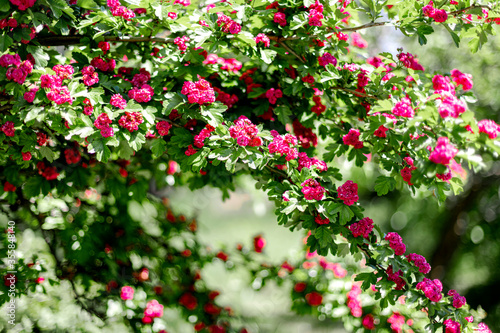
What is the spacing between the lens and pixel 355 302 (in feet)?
9.37

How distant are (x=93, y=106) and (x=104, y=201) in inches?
55.0

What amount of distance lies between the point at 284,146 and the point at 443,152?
0.61 m

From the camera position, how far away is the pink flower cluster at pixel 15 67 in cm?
146

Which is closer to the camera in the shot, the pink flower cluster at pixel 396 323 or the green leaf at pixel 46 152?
the green leaf at pixel 46 152

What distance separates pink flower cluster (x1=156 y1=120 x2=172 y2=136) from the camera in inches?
65.4

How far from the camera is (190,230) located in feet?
10.3

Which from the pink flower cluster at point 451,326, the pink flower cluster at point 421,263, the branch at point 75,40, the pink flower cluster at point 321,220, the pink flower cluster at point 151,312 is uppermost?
the branch at point 75,40

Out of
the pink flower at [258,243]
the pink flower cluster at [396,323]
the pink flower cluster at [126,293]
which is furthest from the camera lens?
→ the pink flower at [258,243]

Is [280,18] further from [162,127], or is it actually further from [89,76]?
[89,76]

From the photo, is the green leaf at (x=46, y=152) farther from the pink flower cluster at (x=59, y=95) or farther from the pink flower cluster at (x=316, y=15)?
the pink flower cluster at (x=316, y=15)

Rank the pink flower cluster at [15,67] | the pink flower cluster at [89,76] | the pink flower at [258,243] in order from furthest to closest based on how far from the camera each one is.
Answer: the pink flower at [258,243] → the pink flower cluster at [89,76] → the pink flower cluster at [15,67]

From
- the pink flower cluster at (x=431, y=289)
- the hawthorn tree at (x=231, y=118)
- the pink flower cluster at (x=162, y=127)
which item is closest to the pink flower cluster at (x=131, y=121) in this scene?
the hawthorn tree at (x=231, y=118)

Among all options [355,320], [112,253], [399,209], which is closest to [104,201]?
[112,253]

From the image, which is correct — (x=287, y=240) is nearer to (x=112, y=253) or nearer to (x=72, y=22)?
(x=112, y=253)
